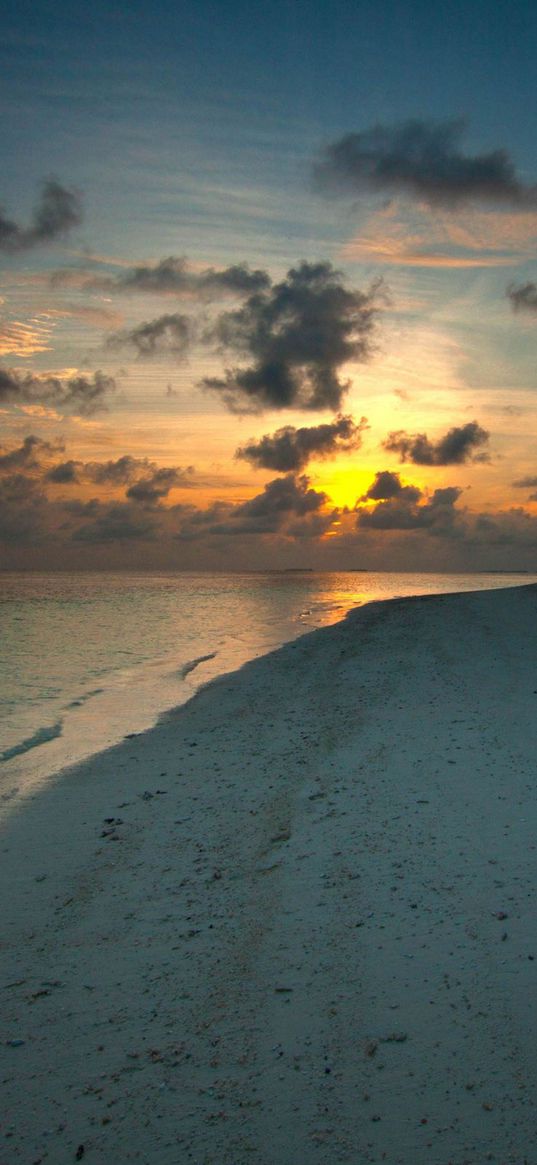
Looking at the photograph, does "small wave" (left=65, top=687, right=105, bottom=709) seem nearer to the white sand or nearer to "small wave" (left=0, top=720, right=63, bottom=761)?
"small wave" (left=0, top=720, right=63, bottom=761)

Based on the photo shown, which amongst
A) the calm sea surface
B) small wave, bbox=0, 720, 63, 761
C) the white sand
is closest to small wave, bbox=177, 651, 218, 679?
the calm sea surface

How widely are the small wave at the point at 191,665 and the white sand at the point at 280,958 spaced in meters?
11.1

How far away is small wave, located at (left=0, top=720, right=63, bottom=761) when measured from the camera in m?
12.9

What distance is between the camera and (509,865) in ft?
21.9

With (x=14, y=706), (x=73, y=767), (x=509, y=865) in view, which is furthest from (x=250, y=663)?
(x=509, y=865)

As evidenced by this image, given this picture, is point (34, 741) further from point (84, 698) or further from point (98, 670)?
point (98, 670)

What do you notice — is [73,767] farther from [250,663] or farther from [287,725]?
[250,663]

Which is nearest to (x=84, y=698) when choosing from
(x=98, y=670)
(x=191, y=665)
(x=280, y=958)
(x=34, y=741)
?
(x=34, y=741)

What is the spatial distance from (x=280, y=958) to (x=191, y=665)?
62.6 ft

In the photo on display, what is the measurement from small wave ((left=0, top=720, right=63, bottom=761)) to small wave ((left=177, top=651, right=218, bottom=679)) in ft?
23.3

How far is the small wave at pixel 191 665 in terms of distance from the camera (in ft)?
74.1

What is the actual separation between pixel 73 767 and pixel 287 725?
3.99m

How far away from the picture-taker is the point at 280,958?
216 inches

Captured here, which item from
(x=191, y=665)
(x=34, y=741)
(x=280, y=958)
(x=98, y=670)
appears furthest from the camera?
(x=191, y=665)
